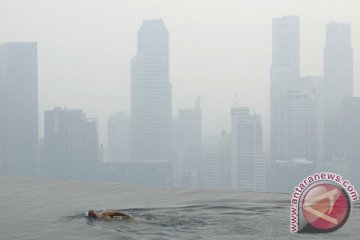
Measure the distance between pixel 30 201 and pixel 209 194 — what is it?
11.0 feet

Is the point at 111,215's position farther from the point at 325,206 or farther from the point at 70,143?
the point at 70,143

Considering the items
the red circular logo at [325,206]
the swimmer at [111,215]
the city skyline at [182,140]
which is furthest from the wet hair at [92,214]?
the city skyline at [182,140]

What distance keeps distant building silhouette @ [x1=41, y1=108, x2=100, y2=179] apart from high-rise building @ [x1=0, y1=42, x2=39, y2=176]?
1615 mm

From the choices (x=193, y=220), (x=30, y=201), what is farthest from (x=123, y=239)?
(x=30, y=201)

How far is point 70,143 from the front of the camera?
64.2 metres

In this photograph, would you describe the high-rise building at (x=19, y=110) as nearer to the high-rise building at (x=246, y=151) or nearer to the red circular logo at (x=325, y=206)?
the high-rise building at (x=246, y=151)

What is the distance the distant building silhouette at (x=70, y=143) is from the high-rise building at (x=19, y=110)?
162 cm

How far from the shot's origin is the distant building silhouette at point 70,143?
205 ft

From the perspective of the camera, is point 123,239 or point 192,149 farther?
point 192,149

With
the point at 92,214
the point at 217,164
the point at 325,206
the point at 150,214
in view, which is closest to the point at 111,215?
the point at 92,214

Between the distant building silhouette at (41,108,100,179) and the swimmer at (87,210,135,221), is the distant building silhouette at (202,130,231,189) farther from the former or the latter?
the swimmer at (87,210,135,221)

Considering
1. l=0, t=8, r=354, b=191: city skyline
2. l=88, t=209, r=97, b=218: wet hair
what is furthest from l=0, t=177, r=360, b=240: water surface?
l=0, t=8, r=354, b=191: city skyline

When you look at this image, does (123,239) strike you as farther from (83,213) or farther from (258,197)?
(258,197)

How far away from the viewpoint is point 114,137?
244 ft
